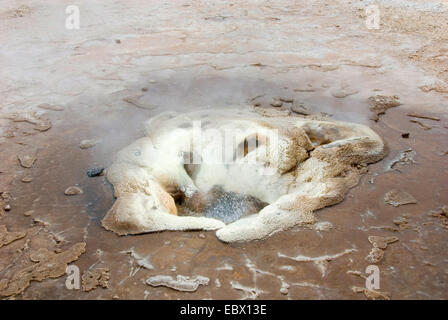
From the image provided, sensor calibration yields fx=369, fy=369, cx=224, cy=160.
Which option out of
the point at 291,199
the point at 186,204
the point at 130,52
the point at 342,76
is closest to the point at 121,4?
the point at 130,52

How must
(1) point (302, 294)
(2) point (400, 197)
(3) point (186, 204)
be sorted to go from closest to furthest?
(1) point (302, 294) → (2) point (400, 197) → (3) point (186, 204)

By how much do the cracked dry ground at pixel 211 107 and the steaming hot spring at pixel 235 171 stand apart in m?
0.12

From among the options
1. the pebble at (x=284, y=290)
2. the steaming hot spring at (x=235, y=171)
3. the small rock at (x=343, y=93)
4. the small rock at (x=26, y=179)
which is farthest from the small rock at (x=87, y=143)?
the small rock at (x=343, y=93)

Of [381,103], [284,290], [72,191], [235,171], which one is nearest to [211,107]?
[235,171]

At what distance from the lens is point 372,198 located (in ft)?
8.70

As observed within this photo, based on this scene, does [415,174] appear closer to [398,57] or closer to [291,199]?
[291,199]

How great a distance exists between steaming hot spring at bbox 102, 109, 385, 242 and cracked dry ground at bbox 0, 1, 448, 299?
0.40 ft

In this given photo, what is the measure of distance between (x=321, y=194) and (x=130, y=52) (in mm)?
3740

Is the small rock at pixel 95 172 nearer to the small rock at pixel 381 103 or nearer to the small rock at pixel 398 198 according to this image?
the small rock at pixel 398 198

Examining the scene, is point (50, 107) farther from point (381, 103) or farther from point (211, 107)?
point (381, 103)

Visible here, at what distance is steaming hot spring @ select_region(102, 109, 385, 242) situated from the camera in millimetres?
2562

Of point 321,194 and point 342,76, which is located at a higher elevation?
point 342,76

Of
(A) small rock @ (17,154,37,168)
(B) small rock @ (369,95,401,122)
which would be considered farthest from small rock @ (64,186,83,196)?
(B) small rock @ (369,95,401,122)
